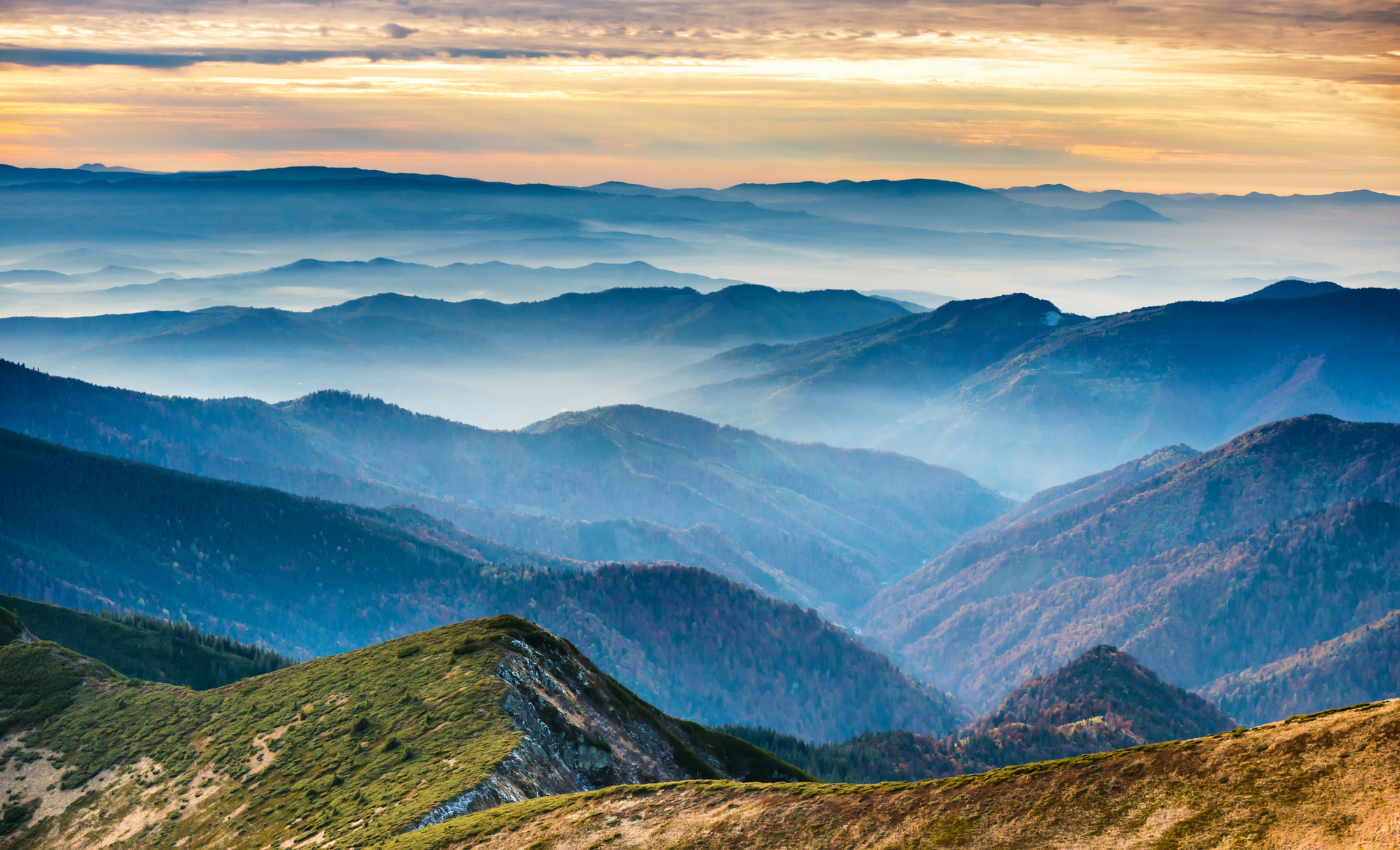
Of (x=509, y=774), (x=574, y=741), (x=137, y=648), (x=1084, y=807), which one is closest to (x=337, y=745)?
(x=509, y=774)

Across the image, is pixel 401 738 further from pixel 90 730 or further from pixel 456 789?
pixel 90 730

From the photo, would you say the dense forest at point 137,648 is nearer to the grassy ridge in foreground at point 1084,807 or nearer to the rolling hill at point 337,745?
the rolling hill at point 337,745

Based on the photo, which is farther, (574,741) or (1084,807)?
(574,741)

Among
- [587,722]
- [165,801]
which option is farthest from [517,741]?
[165,801]

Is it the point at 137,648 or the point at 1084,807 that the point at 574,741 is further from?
the point at 137,648

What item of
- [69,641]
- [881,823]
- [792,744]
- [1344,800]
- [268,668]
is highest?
[1344,800]

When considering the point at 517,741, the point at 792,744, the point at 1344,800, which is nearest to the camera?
the point at 1344,800

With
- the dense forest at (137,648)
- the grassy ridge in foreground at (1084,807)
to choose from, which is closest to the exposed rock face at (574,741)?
the grassy ridge in foreground at (1084,807)
